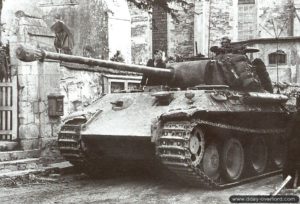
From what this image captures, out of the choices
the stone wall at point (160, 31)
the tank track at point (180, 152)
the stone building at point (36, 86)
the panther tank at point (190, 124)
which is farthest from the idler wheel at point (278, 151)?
the stone wall at point (160, 31)

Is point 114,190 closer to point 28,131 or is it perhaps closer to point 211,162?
point 211,162

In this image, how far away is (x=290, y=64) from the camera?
942 inches

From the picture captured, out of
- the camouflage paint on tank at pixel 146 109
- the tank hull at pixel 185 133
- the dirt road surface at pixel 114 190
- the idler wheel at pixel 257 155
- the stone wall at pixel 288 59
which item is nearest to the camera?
the dirt road surface at pixel 114 190

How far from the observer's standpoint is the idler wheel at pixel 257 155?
941cm

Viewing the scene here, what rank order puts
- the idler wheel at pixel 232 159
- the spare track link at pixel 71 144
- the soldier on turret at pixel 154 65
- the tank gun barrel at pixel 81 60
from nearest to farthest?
1. the tank gun barrel at pixel 81 60
2. the idler wheel at pixel 232 159
3. the spare track link at pixel 71 144
4. the soldier on turret at pixel 154 65

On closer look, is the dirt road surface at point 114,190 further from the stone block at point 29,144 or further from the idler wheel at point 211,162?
the stone block at point 29,144

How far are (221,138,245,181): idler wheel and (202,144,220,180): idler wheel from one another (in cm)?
15

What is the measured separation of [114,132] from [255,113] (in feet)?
8.09

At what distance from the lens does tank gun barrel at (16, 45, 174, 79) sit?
713 centimetres

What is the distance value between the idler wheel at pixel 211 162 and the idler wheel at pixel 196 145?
189 millimetres

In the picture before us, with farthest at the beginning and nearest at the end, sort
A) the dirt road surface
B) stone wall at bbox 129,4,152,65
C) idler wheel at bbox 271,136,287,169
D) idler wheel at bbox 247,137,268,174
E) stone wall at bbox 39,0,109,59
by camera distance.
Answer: stone wall at bbox 129,4,152,65 → stone wall at bbox 39,0,109,59 → idler wheel at bbox 271,136,287,169 → idler wheel at bbox 247,137,268,174 → the dirt road surface

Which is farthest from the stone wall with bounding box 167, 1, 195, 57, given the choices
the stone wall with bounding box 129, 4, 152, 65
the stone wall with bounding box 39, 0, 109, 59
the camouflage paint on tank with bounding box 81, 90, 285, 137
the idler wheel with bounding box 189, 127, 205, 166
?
the idler wheel with bounding box 189, 127, 205, 166

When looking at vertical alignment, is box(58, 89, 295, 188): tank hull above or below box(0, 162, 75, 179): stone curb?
above

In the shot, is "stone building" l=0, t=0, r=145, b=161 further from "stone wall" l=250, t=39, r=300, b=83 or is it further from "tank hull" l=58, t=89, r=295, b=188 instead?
"stone wall" l=250, t=39, r=300, b=83
